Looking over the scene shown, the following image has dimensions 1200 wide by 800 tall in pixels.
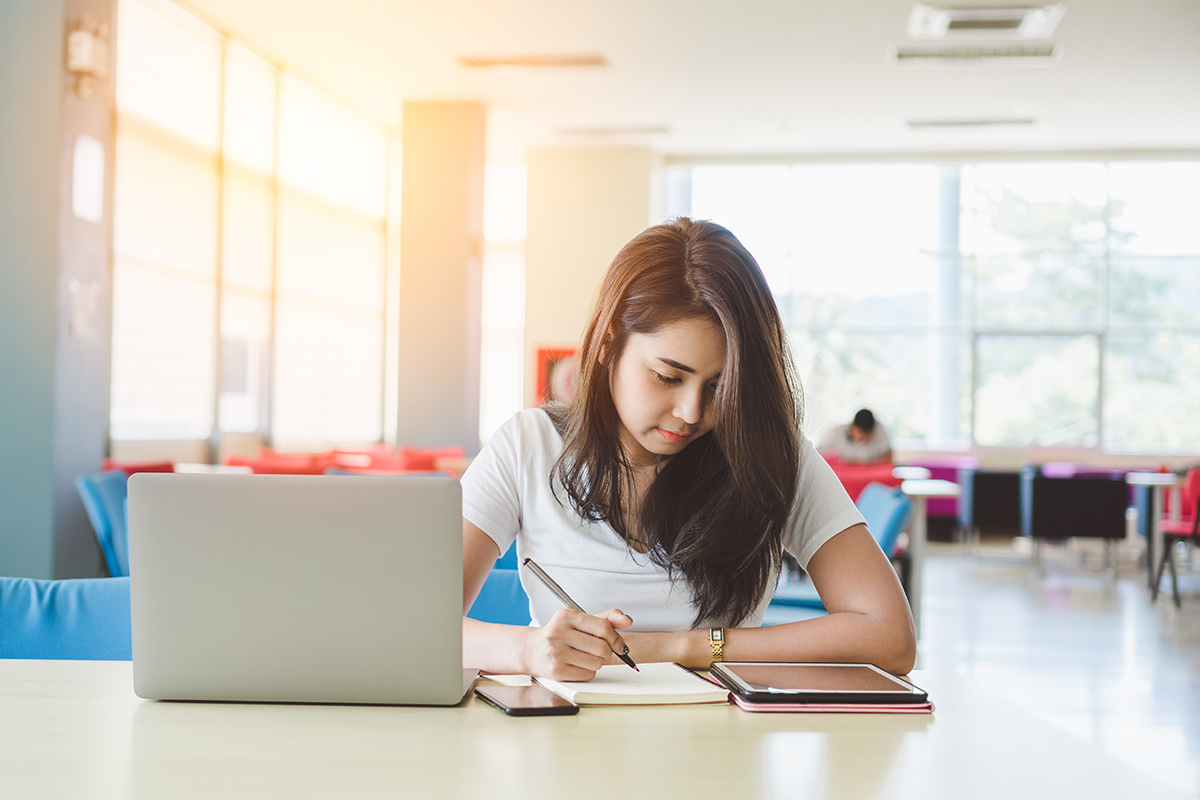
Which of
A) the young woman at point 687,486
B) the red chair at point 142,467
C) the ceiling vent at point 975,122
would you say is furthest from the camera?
the ceiling vent at point 975,122

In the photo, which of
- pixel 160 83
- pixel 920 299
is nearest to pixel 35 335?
pixel 160 83

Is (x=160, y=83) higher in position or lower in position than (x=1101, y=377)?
higher

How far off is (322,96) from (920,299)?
606cm

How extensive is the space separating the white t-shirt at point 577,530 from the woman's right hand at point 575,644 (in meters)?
0.32

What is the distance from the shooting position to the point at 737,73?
24.4ft

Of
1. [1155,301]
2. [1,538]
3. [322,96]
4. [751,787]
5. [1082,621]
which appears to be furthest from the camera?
Answer: [1155,301]

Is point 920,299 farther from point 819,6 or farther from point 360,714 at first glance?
point 360,714

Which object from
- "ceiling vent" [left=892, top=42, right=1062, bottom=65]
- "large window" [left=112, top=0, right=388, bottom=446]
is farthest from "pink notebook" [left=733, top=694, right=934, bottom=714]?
"ceiling vent" [left=892, top=42, right=1062, bottom=65]

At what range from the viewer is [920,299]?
10.2 meters

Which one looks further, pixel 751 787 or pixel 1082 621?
pixel 1082 621

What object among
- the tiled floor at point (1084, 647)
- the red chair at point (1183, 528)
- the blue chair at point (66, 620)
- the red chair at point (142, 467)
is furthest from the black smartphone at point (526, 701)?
the red chair at point (1183, 528)

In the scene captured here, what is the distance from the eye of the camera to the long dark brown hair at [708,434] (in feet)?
4.74

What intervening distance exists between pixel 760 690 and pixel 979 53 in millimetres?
6772

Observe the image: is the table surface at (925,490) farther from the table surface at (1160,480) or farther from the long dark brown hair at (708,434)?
the long dark brown hair at (708,434)
